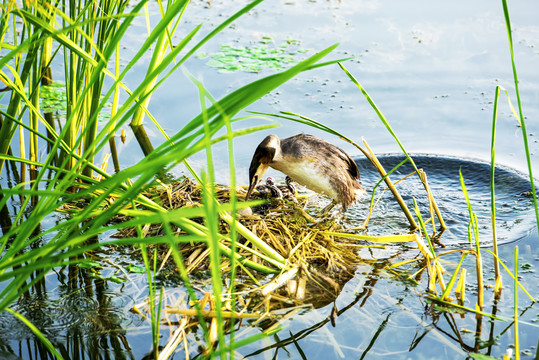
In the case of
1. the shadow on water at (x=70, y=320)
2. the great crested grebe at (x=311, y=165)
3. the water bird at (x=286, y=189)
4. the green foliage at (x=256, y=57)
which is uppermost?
the green foliage at (x=256, y=57)

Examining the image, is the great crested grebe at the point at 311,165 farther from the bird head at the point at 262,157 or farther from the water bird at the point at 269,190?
the water bird at the point at 269,190

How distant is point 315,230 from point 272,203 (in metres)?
0.56

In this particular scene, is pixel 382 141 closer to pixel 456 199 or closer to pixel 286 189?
pixel 456 199

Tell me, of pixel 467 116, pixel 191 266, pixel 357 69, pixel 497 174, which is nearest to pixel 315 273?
pixel 191 266

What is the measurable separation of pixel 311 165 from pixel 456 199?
123cm

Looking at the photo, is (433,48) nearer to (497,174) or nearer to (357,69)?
(357,69)

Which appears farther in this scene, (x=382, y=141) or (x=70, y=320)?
(x=382, y=141)

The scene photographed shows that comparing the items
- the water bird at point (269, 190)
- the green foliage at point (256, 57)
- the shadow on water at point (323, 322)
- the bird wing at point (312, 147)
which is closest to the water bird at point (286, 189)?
the water bird at point (269, 190)

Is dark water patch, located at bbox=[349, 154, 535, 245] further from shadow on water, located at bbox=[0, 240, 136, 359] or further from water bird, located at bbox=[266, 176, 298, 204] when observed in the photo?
shadow on water, located at bbox=[0, 240, 136, 359]

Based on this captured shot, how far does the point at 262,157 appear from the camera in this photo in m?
4.10

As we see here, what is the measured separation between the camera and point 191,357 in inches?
99.9

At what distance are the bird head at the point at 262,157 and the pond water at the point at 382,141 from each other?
1.54ft

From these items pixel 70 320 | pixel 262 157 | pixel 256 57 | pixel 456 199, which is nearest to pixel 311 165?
pixel 262 157

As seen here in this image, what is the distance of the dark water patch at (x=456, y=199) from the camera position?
400 cm
